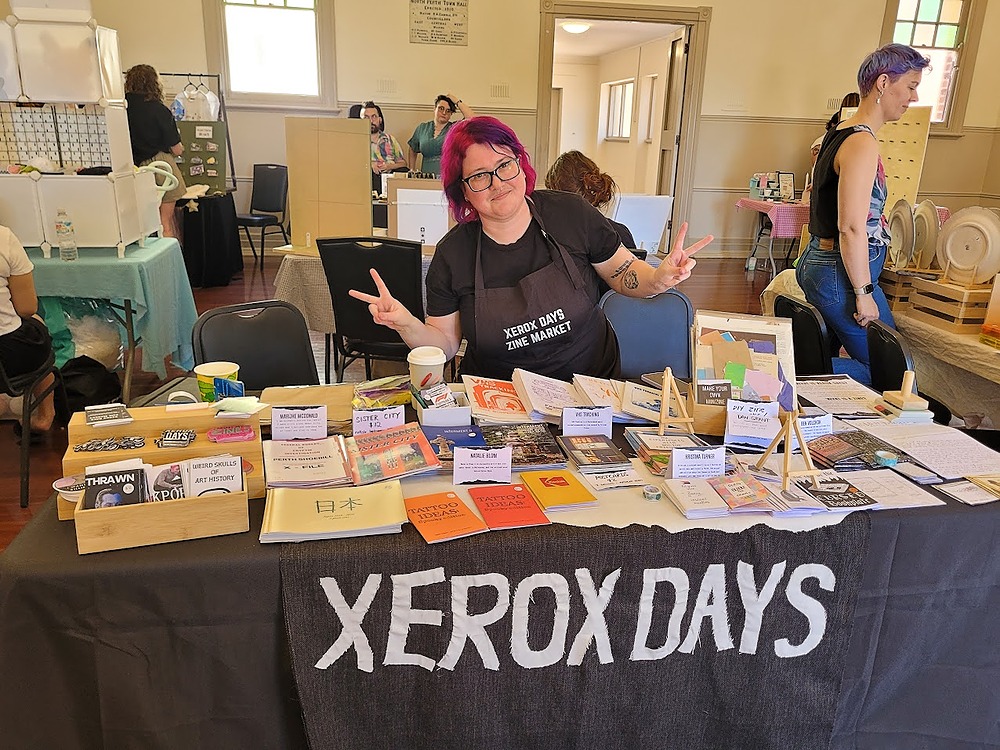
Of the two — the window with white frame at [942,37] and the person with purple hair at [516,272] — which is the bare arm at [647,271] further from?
the window with white frame at [942,37]

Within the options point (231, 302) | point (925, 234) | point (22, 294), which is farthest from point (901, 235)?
point (231, 302)

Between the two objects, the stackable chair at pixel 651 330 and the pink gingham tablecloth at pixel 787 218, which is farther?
Answer: the pink gingham tablecloth at pixel 787 218

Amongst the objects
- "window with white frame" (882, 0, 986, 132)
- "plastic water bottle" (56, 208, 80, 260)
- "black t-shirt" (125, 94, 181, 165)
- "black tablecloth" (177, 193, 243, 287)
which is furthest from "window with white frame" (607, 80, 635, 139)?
"plastic water bottle" (56, 208, 80, 260)

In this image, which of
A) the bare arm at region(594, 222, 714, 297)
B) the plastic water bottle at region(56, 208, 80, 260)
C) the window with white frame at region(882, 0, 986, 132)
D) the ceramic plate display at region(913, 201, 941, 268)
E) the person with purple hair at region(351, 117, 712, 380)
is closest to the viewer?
the bare arm at region(594, 222, 714, 297)

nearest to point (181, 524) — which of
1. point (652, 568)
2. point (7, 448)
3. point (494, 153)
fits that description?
point (652, 568)

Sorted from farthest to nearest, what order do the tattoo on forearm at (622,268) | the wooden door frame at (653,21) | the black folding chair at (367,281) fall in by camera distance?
1. the wooden door frame at (653,21)
2. the black folding chair at (367,281)
3. the tattoo on forearm at (622,268)

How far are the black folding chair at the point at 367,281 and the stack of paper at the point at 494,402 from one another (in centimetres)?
124

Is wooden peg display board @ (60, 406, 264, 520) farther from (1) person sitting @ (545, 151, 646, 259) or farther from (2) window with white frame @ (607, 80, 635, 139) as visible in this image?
(2) window with white frame @ (607, 80, 635, 139)

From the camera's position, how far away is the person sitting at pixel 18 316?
8.72 feet

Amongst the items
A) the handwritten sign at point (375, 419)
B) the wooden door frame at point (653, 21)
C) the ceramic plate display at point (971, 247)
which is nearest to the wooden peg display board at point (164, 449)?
the handwritten sign at point (375, 419)

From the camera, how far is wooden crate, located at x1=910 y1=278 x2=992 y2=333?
2.47 m

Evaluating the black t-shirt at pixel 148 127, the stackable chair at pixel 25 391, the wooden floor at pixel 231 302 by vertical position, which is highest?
the black t-shirt at pixel 148 127

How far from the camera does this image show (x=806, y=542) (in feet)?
4.22

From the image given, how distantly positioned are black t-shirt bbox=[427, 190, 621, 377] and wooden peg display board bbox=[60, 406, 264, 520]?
77 cm
